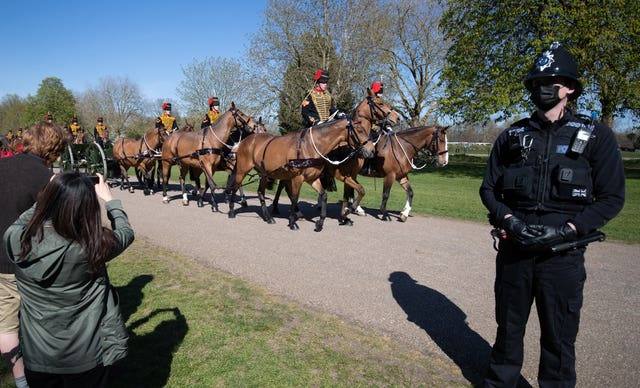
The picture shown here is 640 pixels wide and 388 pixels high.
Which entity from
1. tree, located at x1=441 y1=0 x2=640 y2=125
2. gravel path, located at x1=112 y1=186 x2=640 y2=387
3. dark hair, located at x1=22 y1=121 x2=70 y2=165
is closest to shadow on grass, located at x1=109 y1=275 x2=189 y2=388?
gravel path, located at x1=112 y1=186 x2=640 y2=387

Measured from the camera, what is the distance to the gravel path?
375 cm

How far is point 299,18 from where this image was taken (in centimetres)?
2745

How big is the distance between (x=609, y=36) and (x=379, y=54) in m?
14.6

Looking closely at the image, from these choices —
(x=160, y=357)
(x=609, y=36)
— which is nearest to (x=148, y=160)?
(x=160, y=357)

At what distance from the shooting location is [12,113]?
63.6 metres

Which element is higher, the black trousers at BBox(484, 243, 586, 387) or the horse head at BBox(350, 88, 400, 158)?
the horse head at BBox(350, 88, 400, 158)

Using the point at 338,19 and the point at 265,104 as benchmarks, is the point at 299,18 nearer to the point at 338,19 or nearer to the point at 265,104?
the point at 338,19

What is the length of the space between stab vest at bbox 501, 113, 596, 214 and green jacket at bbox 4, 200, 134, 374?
265 centimetres

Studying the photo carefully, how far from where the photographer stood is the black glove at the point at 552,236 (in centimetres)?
250

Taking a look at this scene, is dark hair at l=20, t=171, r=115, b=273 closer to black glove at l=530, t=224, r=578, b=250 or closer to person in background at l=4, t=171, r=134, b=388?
person in background at l=4, t=171, r=134, b=388

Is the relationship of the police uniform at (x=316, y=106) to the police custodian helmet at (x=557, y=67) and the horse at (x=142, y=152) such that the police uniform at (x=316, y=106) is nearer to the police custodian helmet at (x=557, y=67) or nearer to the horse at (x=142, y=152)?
the horse at (x=142, y=152)

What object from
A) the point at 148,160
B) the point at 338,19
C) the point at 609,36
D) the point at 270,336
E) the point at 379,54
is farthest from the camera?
the point at 379,54

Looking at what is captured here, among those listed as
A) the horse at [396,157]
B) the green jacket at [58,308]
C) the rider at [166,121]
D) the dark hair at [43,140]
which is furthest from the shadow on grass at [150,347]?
the rider at [166,121]

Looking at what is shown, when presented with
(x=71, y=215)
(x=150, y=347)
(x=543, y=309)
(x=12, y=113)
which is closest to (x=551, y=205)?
(x=543, y=309)
